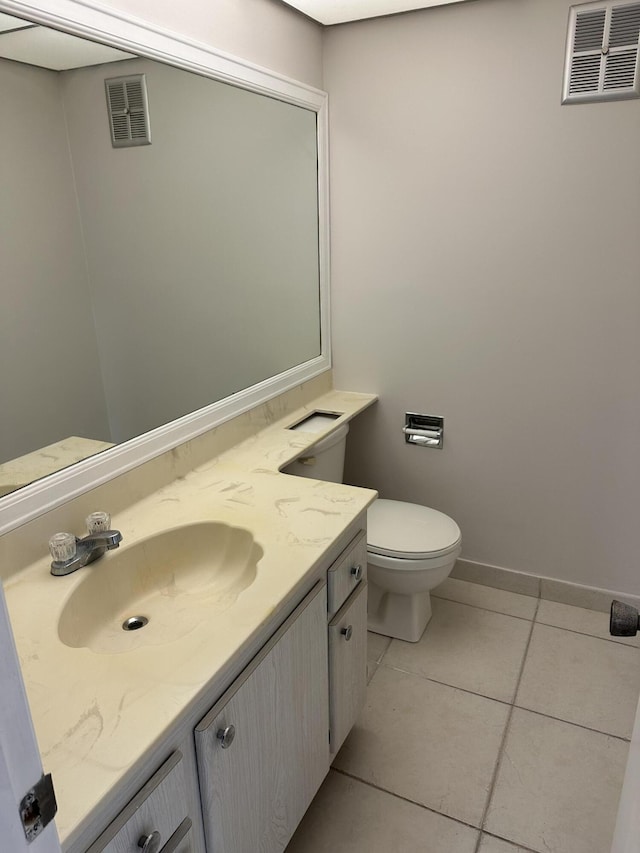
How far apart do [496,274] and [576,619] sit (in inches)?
55.9

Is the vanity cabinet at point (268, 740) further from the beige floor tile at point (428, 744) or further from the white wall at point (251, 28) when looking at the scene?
the white wall at point (251, 28)

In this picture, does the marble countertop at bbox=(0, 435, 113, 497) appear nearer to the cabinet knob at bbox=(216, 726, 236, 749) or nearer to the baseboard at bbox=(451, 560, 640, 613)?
the cabinet knob at bbox=(216, 726, 236, 749)

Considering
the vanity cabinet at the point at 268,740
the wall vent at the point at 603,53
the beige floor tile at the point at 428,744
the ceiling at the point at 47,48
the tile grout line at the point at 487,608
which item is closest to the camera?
the vanity cabinet at the point at 268,740

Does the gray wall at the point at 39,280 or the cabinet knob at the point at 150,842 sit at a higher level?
the gray wall at the point at 39,280

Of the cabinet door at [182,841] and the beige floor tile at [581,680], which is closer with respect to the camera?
the cabinet door at [182,841]

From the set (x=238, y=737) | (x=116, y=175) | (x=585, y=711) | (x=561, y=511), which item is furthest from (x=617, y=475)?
(x=116, y=175)

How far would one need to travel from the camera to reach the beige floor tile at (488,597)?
8.09ft

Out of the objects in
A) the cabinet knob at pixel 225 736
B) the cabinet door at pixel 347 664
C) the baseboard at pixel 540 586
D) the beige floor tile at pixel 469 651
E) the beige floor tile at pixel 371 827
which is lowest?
the beige floor tile at pixel 371 827

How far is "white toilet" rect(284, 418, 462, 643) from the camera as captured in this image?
210cm

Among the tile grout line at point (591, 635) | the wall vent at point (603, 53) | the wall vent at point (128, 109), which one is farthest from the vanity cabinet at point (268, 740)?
the wall vent at point (603, 53)

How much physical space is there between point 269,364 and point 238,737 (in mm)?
1438

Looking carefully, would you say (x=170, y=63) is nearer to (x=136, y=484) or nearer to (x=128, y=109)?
(x=128, y=109)

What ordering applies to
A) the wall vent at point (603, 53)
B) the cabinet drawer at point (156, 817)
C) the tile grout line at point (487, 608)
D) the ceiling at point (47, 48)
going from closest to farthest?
the cabinet drawer at point (156, 817)
the ceiling at point (47, 48)
the wall vent at point (603, 53)
the tile grout line at point (487, 608)

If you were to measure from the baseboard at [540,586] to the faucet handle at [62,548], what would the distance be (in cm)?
182
